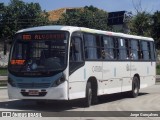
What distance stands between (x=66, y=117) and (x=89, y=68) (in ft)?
11.4

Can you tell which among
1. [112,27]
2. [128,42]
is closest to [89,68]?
[128,42]

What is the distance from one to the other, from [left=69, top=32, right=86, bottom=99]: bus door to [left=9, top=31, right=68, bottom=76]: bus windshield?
361 mm

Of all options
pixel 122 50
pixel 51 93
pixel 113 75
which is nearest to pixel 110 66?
pixel 113 75

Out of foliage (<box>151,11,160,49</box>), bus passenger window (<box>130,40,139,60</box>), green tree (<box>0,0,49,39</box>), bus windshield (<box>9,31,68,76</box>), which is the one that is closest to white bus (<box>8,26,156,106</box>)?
bus windshield (<box>9,31,68,76</box>)

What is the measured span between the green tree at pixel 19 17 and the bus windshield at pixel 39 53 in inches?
1817

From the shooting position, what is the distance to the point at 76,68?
640 inches

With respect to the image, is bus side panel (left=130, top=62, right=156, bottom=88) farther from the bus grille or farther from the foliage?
the foliage

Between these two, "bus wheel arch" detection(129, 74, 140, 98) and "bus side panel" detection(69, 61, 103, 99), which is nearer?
"bus side panel" detection(69, 61, 103, 99)

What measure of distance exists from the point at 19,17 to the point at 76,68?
49.4m

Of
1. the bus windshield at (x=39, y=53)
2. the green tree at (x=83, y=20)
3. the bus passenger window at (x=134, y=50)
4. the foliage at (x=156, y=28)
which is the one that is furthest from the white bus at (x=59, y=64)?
the green tree at (x=83, y=20)

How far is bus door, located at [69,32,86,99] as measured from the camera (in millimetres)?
15969

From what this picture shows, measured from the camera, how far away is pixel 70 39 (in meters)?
16.2

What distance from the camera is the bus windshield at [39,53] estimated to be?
51.9 feet

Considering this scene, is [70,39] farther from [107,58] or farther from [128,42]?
[128,42]
